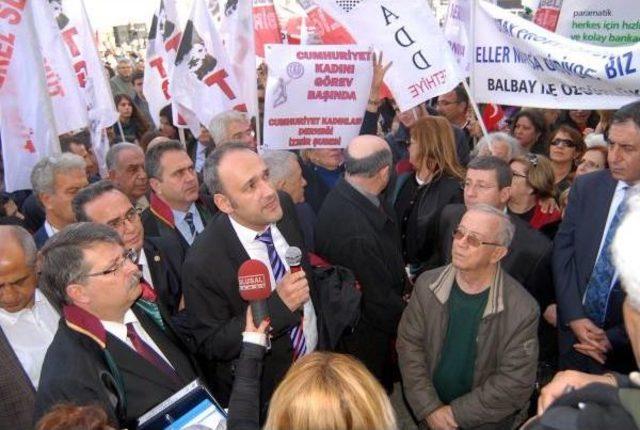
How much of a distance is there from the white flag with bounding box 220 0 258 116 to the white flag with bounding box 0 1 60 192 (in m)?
2.02

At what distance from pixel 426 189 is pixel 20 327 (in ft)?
10.2

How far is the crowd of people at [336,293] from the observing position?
6.11 ft

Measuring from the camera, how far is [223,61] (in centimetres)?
562

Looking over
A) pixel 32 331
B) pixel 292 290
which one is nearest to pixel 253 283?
pixel 292 290

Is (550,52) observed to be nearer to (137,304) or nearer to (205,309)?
(205,309)

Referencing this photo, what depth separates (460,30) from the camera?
17.4 ft

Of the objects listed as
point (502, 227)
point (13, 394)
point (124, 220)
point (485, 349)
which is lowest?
point (485, 349)

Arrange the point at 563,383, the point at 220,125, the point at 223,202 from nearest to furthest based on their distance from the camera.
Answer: the point at 563,383
the point at 223,202
the point at 220,125

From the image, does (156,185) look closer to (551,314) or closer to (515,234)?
(515,234)

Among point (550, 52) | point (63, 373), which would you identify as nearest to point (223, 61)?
point (550, 52)

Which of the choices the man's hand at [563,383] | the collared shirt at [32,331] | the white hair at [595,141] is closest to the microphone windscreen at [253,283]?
the collared shirt at [32,331]

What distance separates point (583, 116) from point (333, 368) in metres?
6.87

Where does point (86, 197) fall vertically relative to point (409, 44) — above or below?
below

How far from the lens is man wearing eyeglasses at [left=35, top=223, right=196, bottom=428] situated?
217cm
